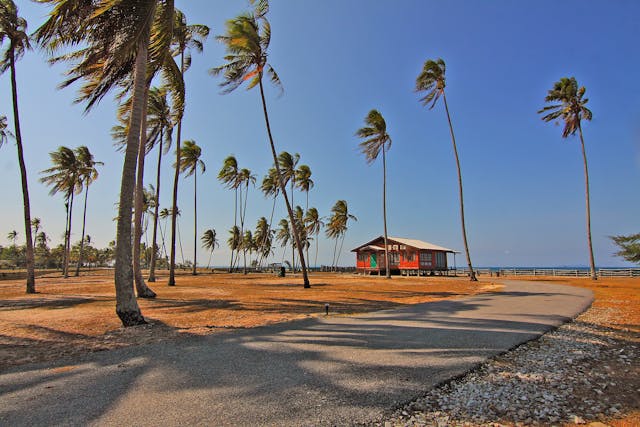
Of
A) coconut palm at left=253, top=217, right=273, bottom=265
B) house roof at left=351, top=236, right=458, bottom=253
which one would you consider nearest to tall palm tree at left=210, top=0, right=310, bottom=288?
house roof at left=351, top=236, right=458, bottom=253

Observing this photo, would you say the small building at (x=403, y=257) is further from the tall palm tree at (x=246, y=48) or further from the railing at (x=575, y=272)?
the tall palm tree at (x=246, y=48)

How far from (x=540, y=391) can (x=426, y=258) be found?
42.0 m

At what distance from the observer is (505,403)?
3.96 meters

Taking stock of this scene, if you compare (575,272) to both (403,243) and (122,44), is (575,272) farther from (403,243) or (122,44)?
(122,44)

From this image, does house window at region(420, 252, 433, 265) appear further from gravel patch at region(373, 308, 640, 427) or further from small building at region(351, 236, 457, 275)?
gravel patch at region(373, 308, 640, 427)

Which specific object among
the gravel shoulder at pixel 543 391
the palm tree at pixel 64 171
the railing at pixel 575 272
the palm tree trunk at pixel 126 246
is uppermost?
the palm tree at pixel 64 171

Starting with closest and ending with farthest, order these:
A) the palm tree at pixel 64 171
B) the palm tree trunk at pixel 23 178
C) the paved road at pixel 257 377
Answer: the paved road at pixel 257 377
the palm tree trunk at pixel 23 178
the palm tree at pixel 64 171

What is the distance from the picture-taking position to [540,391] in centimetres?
436

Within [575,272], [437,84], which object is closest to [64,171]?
[437,84]

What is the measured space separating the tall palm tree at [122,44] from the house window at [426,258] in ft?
132

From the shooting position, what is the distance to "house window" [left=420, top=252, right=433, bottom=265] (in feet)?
145

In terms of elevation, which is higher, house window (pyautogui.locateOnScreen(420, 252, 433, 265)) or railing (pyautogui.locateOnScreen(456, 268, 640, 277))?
house window (pyautogui.locateOnScreen(420, 252, 433, 265))

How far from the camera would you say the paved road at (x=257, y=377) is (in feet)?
11.5

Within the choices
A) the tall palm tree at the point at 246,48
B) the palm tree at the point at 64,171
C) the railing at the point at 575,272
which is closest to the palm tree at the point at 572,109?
the railing at the point at 575,272
